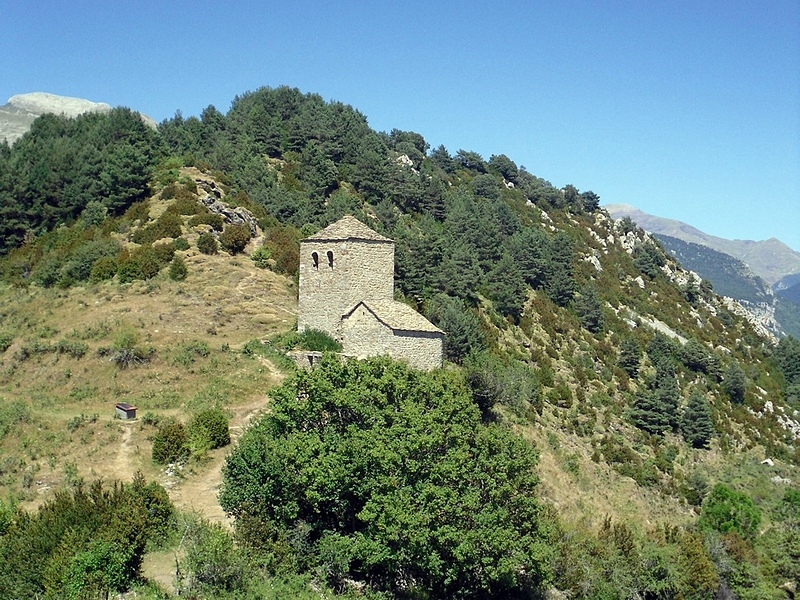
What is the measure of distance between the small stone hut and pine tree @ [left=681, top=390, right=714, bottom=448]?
2582 cm

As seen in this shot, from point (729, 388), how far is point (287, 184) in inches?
1530

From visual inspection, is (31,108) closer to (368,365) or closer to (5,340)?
(5,340)

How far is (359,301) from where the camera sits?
93.4 ft

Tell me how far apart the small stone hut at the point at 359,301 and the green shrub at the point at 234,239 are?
1181 cm

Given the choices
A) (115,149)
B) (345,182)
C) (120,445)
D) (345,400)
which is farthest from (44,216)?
(345,400)

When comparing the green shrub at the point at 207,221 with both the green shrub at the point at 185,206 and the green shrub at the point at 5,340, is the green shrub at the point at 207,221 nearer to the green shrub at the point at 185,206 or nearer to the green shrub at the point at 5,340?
the green shrub at the point at 185,206

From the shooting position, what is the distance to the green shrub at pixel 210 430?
78.8 ft

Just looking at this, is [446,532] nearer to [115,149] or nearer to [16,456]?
[16,456]

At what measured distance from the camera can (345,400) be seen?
19.9 m

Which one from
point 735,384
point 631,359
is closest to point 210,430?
point 631,359

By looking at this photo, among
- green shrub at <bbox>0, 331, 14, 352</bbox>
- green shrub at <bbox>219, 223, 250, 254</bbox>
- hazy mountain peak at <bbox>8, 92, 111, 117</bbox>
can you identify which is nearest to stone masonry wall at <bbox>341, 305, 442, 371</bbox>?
green shrub at <bbox>219, 223, 250, 254</bbox>

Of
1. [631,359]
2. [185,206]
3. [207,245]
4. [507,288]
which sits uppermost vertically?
[185,206]

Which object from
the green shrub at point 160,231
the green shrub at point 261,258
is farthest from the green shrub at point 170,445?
the green shrub at point 160,231

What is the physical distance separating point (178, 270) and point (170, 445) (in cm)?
1556
